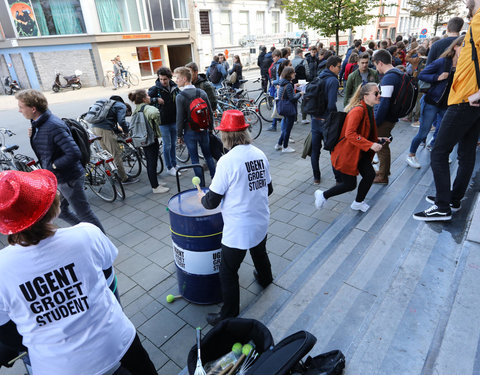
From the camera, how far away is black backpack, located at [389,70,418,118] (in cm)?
461

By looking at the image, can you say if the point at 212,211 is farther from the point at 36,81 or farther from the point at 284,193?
the point at 36,81

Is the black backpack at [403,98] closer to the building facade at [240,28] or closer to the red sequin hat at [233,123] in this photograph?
the red sequin hat at [233,123]

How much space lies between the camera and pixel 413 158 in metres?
5.69

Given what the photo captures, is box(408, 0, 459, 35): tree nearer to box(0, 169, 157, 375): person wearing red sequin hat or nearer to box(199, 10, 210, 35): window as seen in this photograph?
box(199, 10, 210, 35): window

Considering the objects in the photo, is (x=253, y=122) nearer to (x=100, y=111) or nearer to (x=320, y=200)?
(x=100, y=111)

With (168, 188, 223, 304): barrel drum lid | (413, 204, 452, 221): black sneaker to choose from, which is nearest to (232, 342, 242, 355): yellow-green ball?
(168, 188, 223, 304): barrel drum lid

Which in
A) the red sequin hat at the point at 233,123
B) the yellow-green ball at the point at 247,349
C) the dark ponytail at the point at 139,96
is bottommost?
the yellow-green ball at the point at 247,349

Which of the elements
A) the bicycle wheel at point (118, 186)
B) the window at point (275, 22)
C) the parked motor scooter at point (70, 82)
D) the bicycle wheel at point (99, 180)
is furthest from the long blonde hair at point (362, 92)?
the window at point (275, 22)

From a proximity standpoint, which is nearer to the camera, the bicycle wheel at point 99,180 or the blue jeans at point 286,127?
the bicycle wheel at point 99,180

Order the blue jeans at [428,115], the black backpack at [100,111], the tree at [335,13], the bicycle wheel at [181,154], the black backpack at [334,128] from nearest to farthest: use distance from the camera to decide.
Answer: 1. the black backpack at [334,128]
2. the blue jeans at [428,115]
3. the black backpack at [100,111]
4. the bicycle wheel at [181,154]
5. the tree at [335,13]

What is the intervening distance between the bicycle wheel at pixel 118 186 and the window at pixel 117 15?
20331mm

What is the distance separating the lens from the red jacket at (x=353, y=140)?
400cm

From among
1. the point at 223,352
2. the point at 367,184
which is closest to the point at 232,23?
the point at 367,184

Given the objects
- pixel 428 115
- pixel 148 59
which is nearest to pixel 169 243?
pixel 428 115
